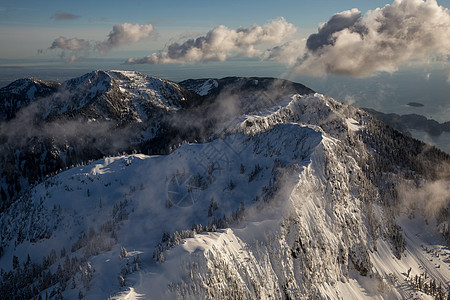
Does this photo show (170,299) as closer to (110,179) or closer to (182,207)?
(182,207)

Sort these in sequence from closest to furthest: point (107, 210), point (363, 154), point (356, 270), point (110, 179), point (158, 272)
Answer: point (158, 272)
point (356, 270)
point (107, 210)
point (110, 179)
point (363, 154)

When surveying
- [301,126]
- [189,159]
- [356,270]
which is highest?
[301,126]

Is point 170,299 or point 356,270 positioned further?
point 356,270

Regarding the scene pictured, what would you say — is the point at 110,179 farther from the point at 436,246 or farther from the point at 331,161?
the point at 436,246

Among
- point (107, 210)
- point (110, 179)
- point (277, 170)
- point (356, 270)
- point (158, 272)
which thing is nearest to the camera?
point (158, 272)

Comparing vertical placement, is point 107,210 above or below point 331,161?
below

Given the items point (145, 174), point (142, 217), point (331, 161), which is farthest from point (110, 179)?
point (331, 161)
